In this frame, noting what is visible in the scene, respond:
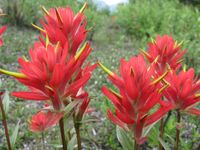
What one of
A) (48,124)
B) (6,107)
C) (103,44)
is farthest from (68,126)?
(103,44)

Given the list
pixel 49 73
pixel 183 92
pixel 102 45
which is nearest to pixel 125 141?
pixel 183 92

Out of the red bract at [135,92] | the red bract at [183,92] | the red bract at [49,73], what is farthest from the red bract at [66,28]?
the red bract at [183,92]

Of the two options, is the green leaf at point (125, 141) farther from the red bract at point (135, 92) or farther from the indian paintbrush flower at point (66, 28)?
the indian paintbrush flower at point (66, 28)

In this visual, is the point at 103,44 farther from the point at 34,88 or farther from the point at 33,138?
the point at 34,88

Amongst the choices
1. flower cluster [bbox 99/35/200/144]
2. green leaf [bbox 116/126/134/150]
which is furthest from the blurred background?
flower cluster [bbox 99/35/200/144]

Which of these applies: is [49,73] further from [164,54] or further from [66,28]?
[164,54]

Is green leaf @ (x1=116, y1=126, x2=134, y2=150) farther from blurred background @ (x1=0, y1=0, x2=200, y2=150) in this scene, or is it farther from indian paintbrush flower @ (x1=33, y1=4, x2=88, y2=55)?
indian paintbrush flower @ (x1=33, y1=4, x2=88, y2=55)
